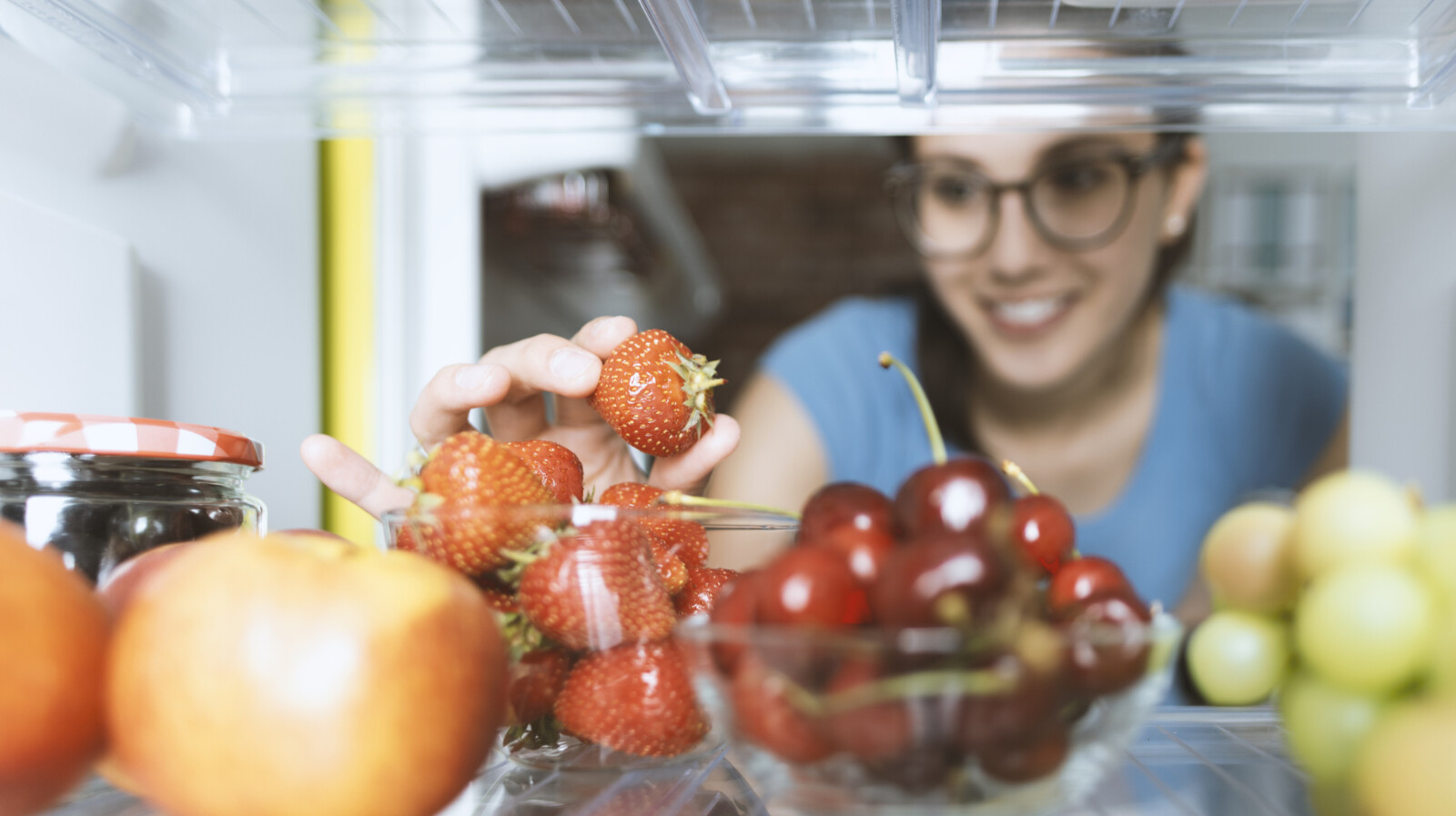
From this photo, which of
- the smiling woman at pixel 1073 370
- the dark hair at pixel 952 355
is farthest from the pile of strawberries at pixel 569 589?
the dark hair at pixel 952 355

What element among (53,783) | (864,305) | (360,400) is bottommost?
(53,783)

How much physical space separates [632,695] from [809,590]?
0.14m

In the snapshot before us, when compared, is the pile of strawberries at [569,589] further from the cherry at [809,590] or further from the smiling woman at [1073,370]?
the smiling woman at [1073,370]

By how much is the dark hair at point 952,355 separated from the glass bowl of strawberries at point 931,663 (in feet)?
4.43

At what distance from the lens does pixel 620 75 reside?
26.7 inches

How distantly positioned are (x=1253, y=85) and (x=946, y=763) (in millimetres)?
510

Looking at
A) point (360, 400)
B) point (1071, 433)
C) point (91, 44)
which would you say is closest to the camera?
point (91, 44)

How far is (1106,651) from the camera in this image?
1.09ft

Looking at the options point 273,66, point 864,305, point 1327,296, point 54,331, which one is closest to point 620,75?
point 273,66

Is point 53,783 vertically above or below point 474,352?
below

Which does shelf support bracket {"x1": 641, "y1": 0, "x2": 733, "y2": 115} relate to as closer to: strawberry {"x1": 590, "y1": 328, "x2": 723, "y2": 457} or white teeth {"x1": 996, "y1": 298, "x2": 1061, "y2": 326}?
strawberry {"x1": 590, "y1": 328, "x2": 723, "y2": 457}

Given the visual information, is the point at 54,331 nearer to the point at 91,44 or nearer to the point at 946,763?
the point at 91,44

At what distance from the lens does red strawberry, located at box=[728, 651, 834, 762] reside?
33 centimetres

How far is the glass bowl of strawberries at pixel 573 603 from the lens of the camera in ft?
1.40
